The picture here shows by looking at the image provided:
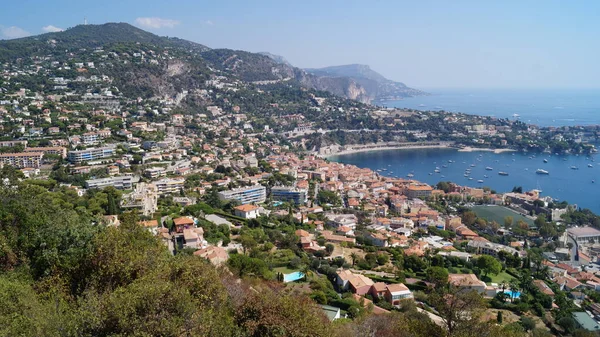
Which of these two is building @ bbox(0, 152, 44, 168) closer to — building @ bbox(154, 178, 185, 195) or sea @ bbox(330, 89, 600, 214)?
building @ bbox(154, 178, 185, 195)

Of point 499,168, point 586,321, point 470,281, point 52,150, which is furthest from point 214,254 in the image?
point 499,168

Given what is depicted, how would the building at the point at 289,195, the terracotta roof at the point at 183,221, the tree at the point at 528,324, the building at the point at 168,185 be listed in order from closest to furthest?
the tree at the point at 528,324 → the terracotta roof at the point at 183,221 → the building at the point at 168,185 → the building at the point at 289,195

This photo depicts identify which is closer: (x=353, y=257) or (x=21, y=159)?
(x=353, y=257)

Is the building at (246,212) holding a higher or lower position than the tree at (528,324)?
higher

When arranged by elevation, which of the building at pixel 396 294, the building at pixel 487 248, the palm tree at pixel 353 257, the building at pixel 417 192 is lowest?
the building at pixel 417 192

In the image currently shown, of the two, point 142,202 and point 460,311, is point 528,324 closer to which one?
point 460,311

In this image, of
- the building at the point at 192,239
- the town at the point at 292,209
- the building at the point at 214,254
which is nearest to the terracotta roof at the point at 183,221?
the town at the point at 292,209

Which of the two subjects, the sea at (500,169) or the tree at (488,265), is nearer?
the tree at (488,265)

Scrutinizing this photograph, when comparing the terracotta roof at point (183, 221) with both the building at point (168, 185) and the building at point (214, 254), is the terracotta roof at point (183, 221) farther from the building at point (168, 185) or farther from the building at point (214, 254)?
the building at point (168, 185)
